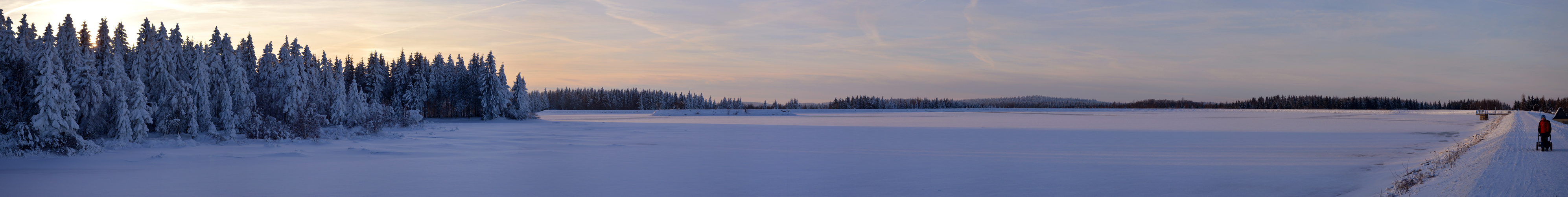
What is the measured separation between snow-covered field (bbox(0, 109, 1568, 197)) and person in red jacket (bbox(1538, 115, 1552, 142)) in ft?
1.33

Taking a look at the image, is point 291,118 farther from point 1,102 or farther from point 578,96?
point 578,96

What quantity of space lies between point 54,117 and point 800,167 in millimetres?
17050

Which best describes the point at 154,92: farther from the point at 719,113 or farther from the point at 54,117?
the point at 719,113

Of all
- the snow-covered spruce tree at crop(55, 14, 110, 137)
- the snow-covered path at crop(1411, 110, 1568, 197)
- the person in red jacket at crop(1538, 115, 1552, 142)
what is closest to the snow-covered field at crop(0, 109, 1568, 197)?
the snow-covered path at crop(1411, 110, 1568, 197)

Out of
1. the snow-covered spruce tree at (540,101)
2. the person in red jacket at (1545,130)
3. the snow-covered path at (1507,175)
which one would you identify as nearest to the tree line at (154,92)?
the snow-covered path at (1507,175)

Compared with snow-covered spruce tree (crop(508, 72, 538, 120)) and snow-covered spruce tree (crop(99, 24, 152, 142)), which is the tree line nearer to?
snow-covered spruce tree (crop(99, 24, 152, 142))

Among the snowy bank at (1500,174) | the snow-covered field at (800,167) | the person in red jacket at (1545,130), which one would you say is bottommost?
the snow-covered field at (800,167)

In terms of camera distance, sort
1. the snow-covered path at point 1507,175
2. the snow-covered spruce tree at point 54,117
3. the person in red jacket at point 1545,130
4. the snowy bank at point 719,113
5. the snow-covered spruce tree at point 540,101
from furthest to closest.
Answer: the snow-covered spruce tree at point 540,101, the snowy bank at point 719,113, the snow-covered spruce tree at point 54,117, the person in red jacket at point 1545,130, the snow-covered path at point 1507,175

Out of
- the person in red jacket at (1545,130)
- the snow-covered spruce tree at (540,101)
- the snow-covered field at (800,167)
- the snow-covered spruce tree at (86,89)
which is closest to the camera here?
the snow-covered field at (800,167)

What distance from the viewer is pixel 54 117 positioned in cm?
1708

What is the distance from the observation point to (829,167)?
1410cm

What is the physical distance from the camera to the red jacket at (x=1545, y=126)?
43.4 feet

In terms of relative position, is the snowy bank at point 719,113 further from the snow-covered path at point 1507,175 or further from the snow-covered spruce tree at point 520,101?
the snow-covered path at point 1507,175

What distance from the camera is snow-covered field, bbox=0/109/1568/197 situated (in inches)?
423
